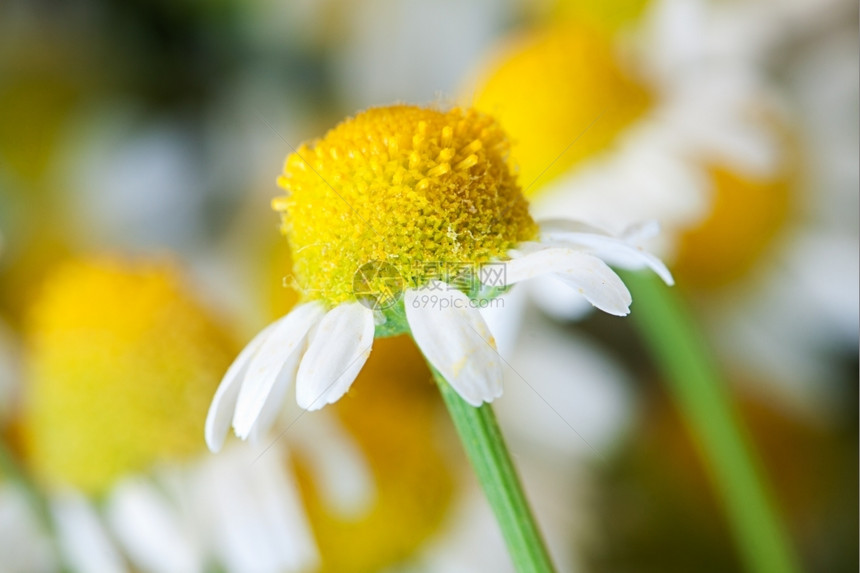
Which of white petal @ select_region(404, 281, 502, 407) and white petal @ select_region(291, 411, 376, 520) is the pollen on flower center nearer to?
white petal @ select_region(404, 281, 502, 407)

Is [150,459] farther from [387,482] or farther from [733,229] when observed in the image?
[733,229]

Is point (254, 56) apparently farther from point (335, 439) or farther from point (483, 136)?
point (483, 136)

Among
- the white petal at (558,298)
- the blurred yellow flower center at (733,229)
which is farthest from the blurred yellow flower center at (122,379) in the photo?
the blurred yellow flower center at (733,229)

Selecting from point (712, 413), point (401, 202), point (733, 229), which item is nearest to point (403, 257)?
point (401, 202)

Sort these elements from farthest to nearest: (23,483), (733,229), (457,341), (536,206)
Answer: (733,229) → (536,206) → (23,483) → (457,341)

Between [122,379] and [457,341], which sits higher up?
[122,379]

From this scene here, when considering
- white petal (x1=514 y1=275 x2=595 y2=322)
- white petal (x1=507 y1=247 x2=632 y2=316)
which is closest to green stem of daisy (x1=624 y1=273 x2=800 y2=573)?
white petal (x1=514 y1=275 x2=595 y2=322)

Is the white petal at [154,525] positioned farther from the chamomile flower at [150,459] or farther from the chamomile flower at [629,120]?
the chamomile flower at [629,120]
